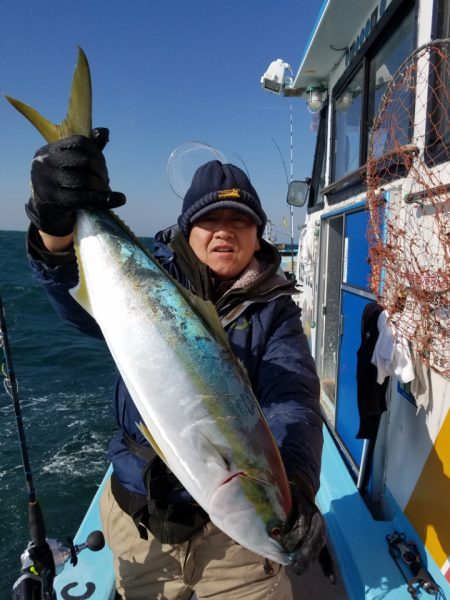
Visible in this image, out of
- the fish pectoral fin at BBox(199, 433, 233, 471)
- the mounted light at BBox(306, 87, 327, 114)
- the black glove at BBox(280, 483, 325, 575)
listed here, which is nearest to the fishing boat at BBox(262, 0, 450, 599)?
the mounted light at BBox(306, 87, 327, 114)

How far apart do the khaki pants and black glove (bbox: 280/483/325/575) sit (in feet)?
2.65

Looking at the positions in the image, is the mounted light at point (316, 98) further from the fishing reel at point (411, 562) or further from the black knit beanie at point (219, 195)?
the fishing reel at point (411, 562)

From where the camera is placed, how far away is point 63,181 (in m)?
1.60

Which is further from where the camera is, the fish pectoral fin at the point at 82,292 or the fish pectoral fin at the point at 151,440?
the fish pectoral fin at the point at 82,292

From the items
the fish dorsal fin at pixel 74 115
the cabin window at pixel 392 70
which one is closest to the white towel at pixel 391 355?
the cabin window at pixel 392 70

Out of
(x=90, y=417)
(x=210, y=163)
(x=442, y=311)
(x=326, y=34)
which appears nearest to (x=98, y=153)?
(x=210, y=163)

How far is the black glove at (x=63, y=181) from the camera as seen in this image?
1.59m

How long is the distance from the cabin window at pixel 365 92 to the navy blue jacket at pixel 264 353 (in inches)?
71.9

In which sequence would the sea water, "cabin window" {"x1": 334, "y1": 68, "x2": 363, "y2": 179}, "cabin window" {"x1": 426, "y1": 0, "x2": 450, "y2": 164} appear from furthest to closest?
1. the sea water
2. "cabin window" {"x1": 334, "y1": 68, "x2": 363, "y2": 179}
3. "cabin window" {"x1": 426, "y1": 0, "x2": 450, "y2": 164}

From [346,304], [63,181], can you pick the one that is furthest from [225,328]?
[346,304]

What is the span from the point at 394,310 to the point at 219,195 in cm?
155

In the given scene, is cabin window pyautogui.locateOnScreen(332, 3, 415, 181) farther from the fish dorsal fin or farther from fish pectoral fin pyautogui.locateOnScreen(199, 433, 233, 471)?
fish pectoral fin pyautogui.locateOnScreen(199, 433, 233, 471)

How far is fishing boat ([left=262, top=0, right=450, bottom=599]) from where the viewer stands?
2.51 metres

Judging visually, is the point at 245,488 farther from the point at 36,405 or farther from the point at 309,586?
the point at 36,405
